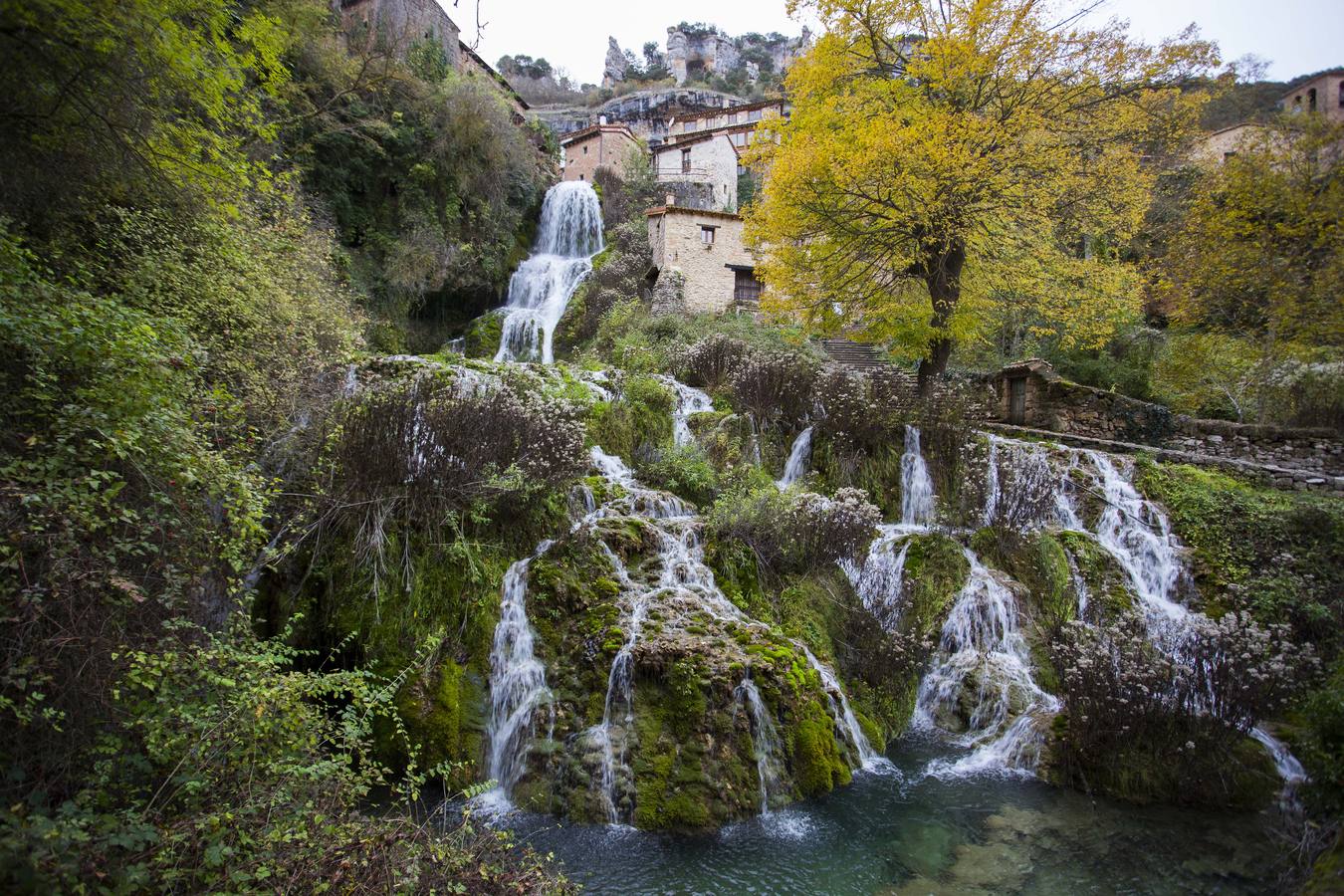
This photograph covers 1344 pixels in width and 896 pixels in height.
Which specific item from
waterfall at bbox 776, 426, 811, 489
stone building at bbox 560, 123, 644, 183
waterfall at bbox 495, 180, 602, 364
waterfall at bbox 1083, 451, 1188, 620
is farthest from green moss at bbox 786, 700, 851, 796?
stone building at bbox 560, 123, 644, 183

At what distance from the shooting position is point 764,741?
5590mm

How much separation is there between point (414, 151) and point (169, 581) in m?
17.6

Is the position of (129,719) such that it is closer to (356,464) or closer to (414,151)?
(356,464)

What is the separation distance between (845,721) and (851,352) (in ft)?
47.5

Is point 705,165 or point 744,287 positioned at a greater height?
point 705,165

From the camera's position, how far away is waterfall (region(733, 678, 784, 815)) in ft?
17.9

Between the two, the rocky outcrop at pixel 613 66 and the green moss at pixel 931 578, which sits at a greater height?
the rocky outcrop at pixel 613 66

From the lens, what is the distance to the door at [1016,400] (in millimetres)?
15016

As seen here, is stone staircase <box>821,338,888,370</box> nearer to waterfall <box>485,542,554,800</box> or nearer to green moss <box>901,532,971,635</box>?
green moss <box>901,532,971,635</box>

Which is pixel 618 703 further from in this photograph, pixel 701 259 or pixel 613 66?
pixel 613 66

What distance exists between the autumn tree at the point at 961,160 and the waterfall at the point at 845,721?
724cm

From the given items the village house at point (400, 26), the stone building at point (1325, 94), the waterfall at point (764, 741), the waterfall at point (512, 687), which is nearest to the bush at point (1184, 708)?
the waterfall at point (764, 741)

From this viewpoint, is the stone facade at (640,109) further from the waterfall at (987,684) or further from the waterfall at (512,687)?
the waterfall at (512,687)

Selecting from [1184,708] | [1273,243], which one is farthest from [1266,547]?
[1184,708]
